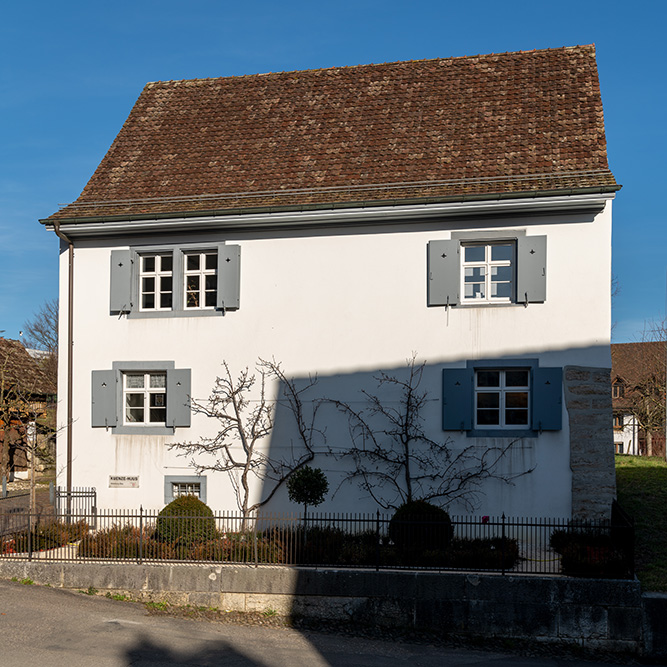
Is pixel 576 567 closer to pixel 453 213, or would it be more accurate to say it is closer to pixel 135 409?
pixel 453 213

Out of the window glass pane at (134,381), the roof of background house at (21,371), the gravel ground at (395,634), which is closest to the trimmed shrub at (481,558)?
the gravel ground at (395,634)

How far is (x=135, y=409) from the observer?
16.1 metres

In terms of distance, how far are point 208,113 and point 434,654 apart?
42.6ft

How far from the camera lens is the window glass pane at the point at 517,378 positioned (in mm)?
14648

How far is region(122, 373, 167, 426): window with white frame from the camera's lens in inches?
630

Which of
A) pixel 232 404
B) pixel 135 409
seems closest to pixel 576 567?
pixel 232 404

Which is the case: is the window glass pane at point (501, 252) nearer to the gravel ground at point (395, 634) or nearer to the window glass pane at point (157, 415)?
the gravel ground at point (395, 634)

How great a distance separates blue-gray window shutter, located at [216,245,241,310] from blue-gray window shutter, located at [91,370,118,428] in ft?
8.58

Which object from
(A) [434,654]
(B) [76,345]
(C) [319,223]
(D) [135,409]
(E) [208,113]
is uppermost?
(E) [208,113]

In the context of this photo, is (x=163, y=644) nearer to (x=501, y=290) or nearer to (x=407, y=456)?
(x=407, y=456)

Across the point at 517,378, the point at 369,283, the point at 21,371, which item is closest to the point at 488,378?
Answer: the point at 517,378

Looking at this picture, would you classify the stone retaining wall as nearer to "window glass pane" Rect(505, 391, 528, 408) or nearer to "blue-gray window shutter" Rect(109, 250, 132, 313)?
"window glass pane" Rect(505, 391, 528, 408)

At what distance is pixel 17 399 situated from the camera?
24.3m

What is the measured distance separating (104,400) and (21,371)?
1367 cm
